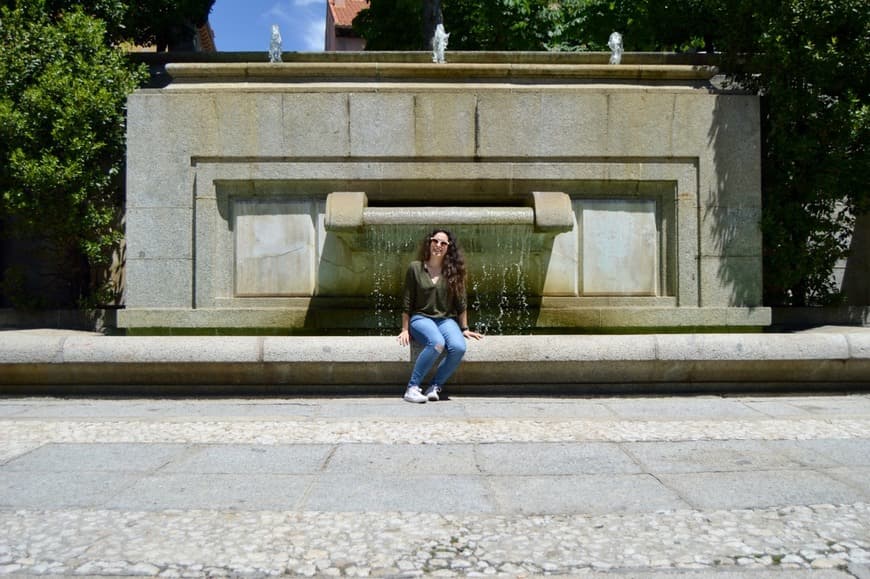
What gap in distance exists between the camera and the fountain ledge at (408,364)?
607 centimetres

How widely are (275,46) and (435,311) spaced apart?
4.71m

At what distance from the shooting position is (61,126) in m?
8.48

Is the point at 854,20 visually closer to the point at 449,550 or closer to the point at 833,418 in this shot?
the point at 833,418

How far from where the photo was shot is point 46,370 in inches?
245

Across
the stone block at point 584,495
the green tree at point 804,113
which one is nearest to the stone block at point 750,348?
the green tree at point 804,113

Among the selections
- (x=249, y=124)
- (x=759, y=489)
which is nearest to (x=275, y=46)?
(x=249, y=124)

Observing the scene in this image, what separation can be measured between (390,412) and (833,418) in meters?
3.46

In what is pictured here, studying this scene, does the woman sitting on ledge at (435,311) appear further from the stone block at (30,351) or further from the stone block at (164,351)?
the stone block at (30,351)

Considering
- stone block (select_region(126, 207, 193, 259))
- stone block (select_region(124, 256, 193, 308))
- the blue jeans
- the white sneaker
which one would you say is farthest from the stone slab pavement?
stone block (select_region(126, 207, 193, 259))

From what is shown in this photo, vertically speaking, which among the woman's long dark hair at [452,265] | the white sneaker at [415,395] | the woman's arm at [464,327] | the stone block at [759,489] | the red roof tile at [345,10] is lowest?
the stone block at [759,489]

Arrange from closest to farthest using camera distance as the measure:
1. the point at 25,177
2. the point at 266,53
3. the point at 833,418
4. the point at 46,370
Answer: the point at 833,418, the point at 46,370, the point at 25,177, the point at 266,53

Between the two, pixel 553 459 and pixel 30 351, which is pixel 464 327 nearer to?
pixel 553 459

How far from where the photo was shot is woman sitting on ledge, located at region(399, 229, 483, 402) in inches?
235

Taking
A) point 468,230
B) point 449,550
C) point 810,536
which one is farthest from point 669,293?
point 449,550
